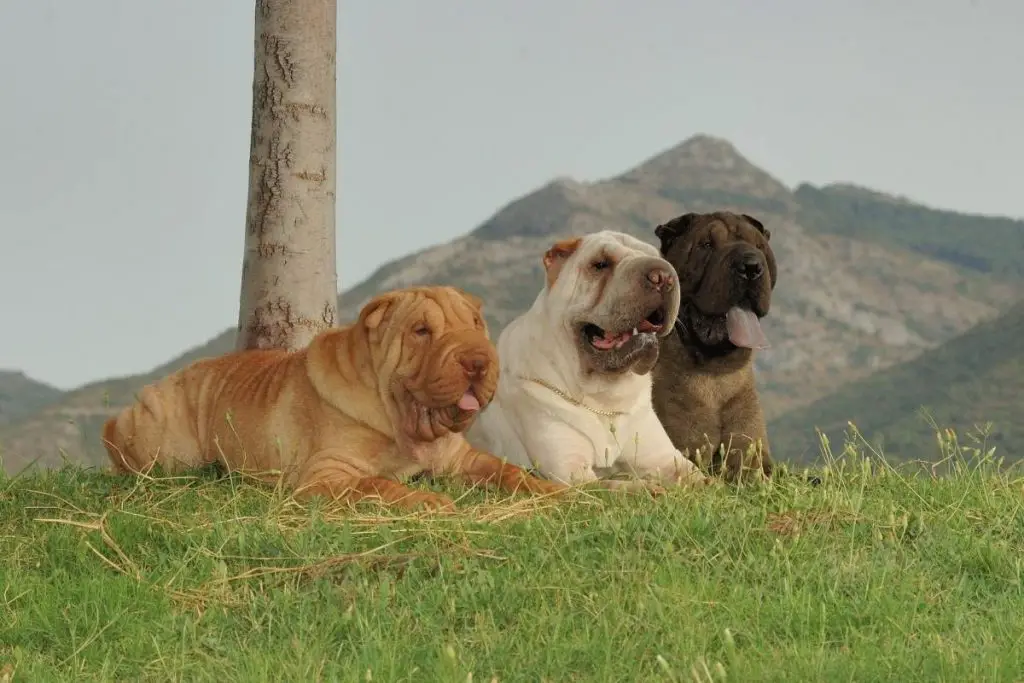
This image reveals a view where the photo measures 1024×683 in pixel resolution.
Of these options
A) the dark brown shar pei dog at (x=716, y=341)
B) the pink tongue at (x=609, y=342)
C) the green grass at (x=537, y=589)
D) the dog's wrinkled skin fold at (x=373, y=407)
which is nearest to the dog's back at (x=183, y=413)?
the dog's wrinkled skin fold at (x=373, y=407)

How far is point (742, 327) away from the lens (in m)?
7.12

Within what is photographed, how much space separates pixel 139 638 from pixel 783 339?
45.7 metres

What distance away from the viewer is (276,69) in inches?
355

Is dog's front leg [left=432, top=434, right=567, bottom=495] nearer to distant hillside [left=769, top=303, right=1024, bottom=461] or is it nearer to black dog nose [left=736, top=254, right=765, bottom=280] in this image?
black dog nose [left=736, top=254, right=765, bottom=280]

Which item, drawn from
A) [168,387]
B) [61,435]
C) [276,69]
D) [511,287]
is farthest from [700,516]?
[511,287]

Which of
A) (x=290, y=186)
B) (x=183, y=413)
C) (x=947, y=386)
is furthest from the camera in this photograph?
(x=947, y=386)

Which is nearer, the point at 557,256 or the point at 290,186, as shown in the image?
the point at 557,256

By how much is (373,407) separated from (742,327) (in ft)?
6.75

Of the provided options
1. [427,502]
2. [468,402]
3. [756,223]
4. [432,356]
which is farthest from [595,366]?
[756,223]

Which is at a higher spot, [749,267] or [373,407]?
[749,267]

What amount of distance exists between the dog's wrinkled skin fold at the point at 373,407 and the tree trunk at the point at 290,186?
1.23 meters

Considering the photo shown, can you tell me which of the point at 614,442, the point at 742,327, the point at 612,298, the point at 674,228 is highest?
the point at 674,228

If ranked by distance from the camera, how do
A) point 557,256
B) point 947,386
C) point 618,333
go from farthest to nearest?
point 947,386, point 557,256, point 618,333

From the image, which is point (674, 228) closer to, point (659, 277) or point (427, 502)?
point (659, 277)
